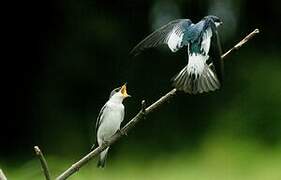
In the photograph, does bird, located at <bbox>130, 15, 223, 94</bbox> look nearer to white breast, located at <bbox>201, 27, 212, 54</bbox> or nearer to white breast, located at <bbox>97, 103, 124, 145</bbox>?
white breast, located at <bbox>201, 27, 212, 54</bbox>

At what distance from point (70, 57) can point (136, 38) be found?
0.32 meters

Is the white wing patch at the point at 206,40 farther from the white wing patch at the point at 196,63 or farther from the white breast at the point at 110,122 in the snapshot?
the white breast at the point at 110,122

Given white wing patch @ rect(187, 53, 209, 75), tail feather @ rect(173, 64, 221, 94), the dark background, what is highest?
white wing patch @ rect(187, 53, 209, 75)

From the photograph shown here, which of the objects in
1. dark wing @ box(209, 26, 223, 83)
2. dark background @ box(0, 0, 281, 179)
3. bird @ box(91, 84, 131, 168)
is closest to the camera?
dark wing @ box(209, 26, 223, 83)

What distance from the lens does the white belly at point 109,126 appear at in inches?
82.1

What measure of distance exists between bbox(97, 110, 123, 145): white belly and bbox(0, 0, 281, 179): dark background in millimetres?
1462

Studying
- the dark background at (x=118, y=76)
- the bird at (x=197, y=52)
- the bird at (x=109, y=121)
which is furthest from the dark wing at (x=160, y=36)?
the dark background at (x=118, y=76)

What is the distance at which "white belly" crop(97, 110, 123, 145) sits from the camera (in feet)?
6.84

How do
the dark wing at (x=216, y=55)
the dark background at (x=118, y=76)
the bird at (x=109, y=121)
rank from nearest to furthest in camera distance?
1. the dark wing at (x=216, y=55)
2. the bird at (x=109, y=121)
3. the dark background at (x=118, y=76)

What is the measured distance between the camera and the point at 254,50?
4094 millimetres

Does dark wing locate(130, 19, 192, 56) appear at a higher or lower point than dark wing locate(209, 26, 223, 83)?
higher

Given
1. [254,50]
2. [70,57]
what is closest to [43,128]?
[70,57]

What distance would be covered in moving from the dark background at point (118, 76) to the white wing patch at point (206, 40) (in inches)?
100

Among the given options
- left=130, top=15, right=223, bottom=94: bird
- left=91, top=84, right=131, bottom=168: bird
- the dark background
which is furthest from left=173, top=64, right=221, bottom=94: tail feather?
the dark background
